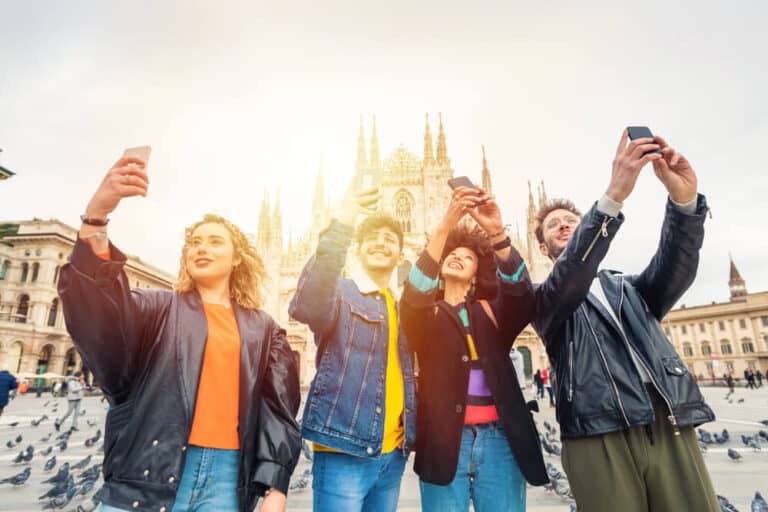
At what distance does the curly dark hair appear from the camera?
92.6 inches

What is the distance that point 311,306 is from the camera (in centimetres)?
186

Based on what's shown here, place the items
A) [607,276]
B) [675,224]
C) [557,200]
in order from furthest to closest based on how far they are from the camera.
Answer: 1. [557,200]
2. [607,276]
3. [675,224]

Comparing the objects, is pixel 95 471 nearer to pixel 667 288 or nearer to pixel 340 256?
pixel 340 256

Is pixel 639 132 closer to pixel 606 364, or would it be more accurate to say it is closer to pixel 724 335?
pixel 606 364

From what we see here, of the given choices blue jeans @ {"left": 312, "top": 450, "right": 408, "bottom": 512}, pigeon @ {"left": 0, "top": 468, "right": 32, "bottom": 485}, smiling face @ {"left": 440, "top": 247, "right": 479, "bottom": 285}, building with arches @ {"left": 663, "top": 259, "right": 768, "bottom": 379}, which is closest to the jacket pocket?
smiling face @ {"left": 440, "top": 247, "right": 479, "bottom": 285}

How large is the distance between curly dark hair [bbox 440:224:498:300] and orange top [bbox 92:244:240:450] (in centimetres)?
128

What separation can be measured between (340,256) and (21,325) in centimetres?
3482

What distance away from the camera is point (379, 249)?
90.0 inches

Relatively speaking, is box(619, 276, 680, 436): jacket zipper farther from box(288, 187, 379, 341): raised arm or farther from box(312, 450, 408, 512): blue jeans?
box(288, 187, 379, 341): raised arm

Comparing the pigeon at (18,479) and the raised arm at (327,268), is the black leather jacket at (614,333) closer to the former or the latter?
the raised arm at (327,268)

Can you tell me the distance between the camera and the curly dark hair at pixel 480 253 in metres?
2.35

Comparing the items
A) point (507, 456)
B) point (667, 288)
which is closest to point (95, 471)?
point (507, 456)

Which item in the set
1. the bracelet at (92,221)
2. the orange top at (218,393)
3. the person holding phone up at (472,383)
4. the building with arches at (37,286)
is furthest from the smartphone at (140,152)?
the building with arches at (37,286)

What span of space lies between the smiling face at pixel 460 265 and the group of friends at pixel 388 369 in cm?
2
